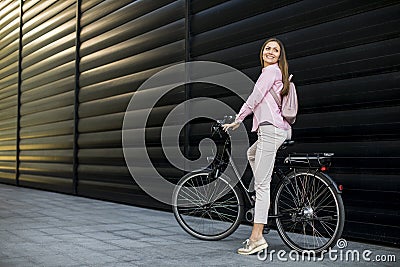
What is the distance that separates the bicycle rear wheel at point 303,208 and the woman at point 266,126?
0.15m

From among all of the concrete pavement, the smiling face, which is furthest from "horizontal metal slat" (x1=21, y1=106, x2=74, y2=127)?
the smiling face

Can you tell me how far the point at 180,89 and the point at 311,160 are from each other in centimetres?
276

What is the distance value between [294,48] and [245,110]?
1146mm

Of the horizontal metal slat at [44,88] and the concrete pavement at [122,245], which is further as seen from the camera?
the horizontal metal slat at [44,88]

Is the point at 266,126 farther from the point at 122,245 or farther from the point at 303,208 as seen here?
the point at 122,245

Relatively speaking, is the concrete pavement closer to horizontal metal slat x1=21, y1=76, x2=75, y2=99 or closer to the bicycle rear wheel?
the bicycle rear wheel

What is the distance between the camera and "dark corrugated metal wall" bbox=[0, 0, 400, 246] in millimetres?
4043

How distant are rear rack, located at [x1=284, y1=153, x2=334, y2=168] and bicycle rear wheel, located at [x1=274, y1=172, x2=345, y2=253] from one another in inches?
2.6

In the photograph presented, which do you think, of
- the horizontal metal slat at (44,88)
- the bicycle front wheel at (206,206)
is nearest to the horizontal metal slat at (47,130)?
the horizontal metal slat at (44,88)

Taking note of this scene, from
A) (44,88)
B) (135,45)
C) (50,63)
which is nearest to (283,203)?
(135,45)

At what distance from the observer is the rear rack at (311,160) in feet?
11.9

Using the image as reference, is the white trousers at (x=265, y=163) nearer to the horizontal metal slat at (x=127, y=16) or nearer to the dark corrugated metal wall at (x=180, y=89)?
the dark corrugated metal wall at (x=180, y=89)

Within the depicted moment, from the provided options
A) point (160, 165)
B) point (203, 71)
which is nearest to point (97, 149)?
point (160, 165)

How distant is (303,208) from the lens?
382 centimetres
